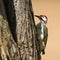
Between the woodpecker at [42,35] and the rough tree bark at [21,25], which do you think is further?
the woodpecker at [42,35]

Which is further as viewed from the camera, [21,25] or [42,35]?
[42,35]

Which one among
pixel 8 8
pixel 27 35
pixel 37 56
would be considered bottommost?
pixel 37 56

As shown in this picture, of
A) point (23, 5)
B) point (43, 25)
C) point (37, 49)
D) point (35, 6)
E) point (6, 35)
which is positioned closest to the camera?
point (6, 35)

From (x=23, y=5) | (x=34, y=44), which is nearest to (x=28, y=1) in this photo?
(x=23, y=5)

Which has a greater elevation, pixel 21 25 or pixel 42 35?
pixel 21 25

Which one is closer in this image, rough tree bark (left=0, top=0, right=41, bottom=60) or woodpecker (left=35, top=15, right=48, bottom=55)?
rough tree bark (left=0, top=0, right=41, bottom=60)

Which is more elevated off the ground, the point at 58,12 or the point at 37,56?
the point at 37,56

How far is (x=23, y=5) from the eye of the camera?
361 centimetres

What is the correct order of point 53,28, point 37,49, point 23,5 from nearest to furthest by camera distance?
point 23,5 < point 37,49 < point 53,28

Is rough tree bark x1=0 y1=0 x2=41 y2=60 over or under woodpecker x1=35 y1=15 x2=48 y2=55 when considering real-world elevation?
over

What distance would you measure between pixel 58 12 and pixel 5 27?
7.96 metres

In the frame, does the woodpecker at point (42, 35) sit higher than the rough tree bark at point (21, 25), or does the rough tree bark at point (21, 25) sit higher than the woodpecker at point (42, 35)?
the rough tree bark at point (21, 25)

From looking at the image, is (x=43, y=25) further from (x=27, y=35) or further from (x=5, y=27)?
(x=5, y=27)

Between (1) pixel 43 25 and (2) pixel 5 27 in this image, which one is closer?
(2) pixel 5 27
